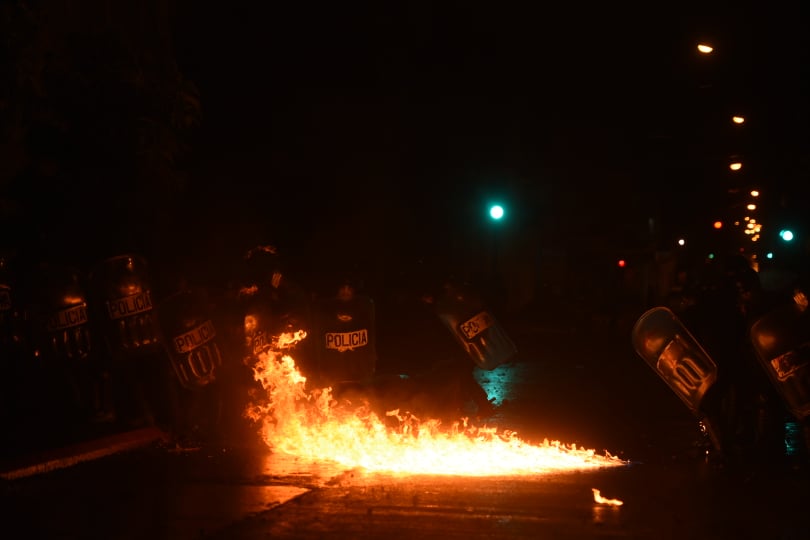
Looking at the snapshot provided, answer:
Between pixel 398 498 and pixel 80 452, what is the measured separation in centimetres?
396

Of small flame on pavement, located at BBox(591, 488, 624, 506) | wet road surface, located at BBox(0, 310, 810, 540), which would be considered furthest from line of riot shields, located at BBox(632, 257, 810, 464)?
small flame on pavement, located at BBox(591, 488, 624, 506)

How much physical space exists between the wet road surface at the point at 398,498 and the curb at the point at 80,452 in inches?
5.9

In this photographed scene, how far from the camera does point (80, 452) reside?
31.6 ft

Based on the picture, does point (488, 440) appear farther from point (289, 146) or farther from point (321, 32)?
point (321, 32)

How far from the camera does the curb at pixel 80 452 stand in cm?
897

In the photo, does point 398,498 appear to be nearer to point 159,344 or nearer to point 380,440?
point 380,440

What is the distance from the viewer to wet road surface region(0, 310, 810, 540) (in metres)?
6.60

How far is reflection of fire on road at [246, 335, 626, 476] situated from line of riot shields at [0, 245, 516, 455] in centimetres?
26

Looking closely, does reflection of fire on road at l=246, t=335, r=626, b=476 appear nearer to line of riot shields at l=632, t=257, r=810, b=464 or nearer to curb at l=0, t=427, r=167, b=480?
line of riot shields at l=632, t=257, r=810, b=464

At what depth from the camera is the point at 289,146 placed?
65.2 ft

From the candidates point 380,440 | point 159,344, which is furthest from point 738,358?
point 159,344

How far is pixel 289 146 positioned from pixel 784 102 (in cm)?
1241

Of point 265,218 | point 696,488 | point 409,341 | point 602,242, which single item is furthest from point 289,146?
point 602,242

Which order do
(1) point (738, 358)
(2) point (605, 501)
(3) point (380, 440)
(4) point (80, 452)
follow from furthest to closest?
(3) point (380, 440) < (4) point (80, 452) < (1) point (738, 358) < (2) point (605, 501)
